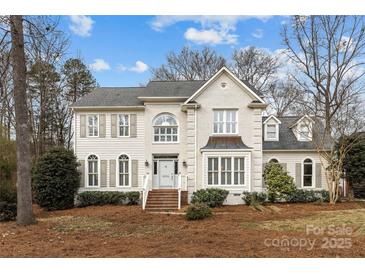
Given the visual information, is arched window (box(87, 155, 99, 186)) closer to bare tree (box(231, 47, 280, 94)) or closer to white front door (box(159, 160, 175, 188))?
white front door (box(159, 160, 175, 188))

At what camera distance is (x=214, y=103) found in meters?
16.4

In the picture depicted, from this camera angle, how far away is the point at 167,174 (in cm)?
1711

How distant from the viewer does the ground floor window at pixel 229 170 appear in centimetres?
1591

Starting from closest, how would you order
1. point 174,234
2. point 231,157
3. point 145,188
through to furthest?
point 174,234 → point 145,188 → point 231,157

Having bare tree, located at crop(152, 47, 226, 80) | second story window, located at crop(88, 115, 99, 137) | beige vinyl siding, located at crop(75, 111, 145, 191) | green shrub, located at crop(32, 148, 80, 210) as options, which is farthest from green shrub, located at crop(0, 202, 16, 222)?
bare tree, located at crop(152, 47, 226, 80)

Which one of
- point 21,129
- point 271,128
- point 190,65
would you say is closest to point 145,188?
point 21,129

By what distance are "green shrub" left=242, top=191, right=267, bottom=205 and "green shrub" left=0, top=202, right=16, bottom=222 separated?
10834mm

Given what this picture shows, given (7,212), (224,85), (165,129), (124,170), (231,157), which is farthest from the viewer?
(124,170)

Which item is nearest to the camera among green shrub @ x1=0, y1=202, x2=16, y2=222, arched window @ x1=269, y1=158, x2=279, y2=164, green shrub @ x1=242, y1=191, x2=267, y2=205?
green shrub @ x1=0, y1=202, x2=16, y2=222

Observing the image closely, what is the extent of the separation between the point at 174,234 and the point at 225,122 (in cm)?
864

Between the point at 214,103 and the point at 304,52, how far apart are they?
988 cm

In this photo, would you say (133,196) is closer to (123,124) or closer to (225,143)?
(123,124)

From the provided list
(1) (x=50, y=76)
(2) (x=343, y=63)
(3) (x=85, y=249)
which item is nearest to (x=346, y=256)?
(3) (x=85, y=249)

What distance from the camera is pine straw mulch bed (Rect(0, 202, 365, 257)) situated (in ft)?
23.4
